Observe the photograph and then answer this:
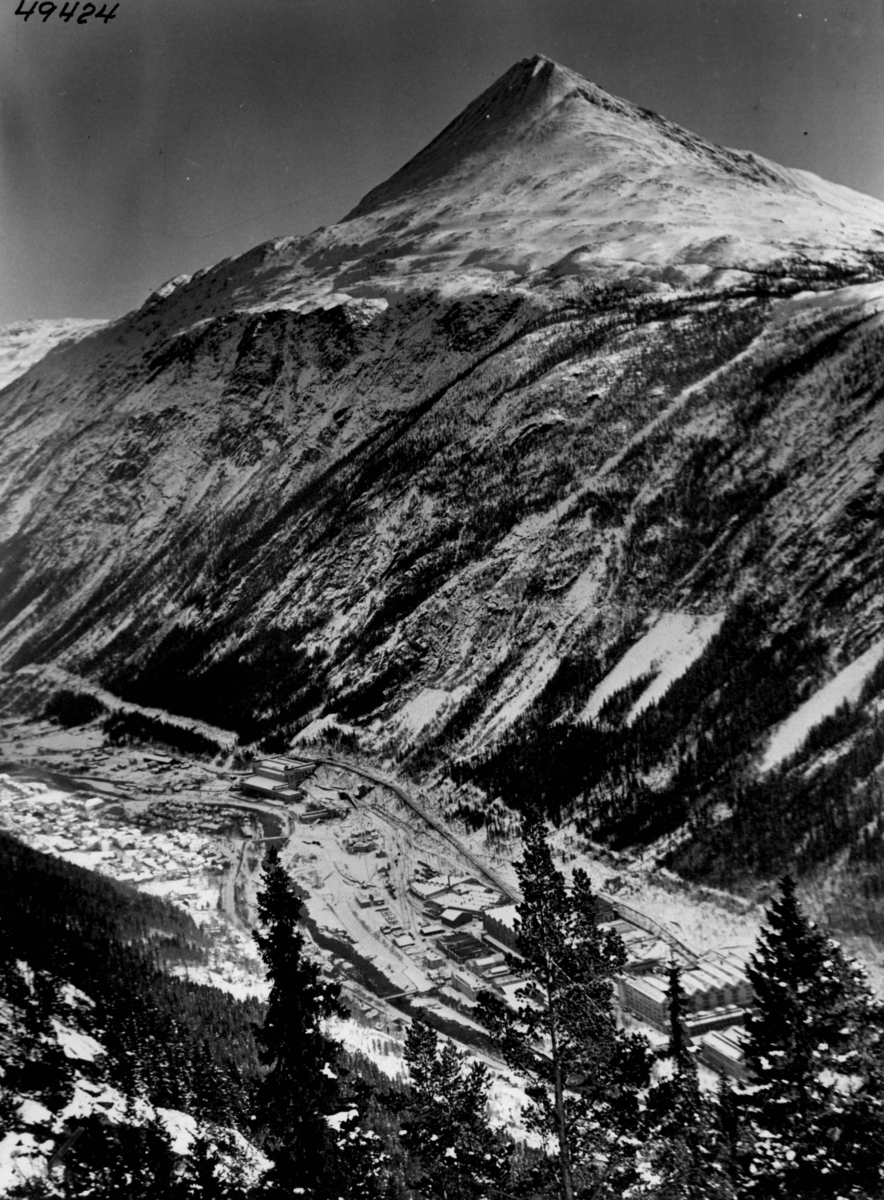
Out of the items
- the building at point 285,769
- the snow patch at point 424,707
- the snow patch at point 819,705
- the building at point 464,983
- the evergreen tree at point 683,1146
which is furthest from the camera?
the snow patch at point 424,707

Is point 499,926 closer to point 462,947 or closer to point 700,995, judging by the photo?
point 462,947

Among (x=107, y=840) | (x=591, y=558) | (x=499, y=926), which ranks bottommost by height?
(x=499, y=926)

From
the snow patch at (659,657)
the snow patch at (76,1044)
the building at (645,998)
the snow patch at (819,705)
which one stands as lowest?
the snow patch at (76,1044)

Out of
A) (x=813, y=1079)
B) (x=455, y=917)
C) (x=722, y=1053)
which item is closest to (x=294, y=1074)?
(x=813, y=1079)

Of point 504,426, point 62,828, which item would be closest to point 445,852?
point 62,828

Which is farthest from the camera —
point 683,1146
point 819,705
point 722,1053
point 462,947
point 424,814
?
point 424,814

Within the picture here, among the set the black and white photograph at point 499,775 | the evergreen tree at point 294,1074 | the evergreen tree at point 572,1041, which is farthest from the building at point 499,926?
the evergreen tree at point 294,1074

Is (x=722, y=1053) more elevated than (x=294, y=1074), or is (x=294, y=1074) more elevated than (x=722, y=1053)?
(x=722, y=1053)

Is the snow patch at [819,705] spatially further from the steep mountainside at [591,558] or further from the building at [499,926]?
the building at [499,926]
